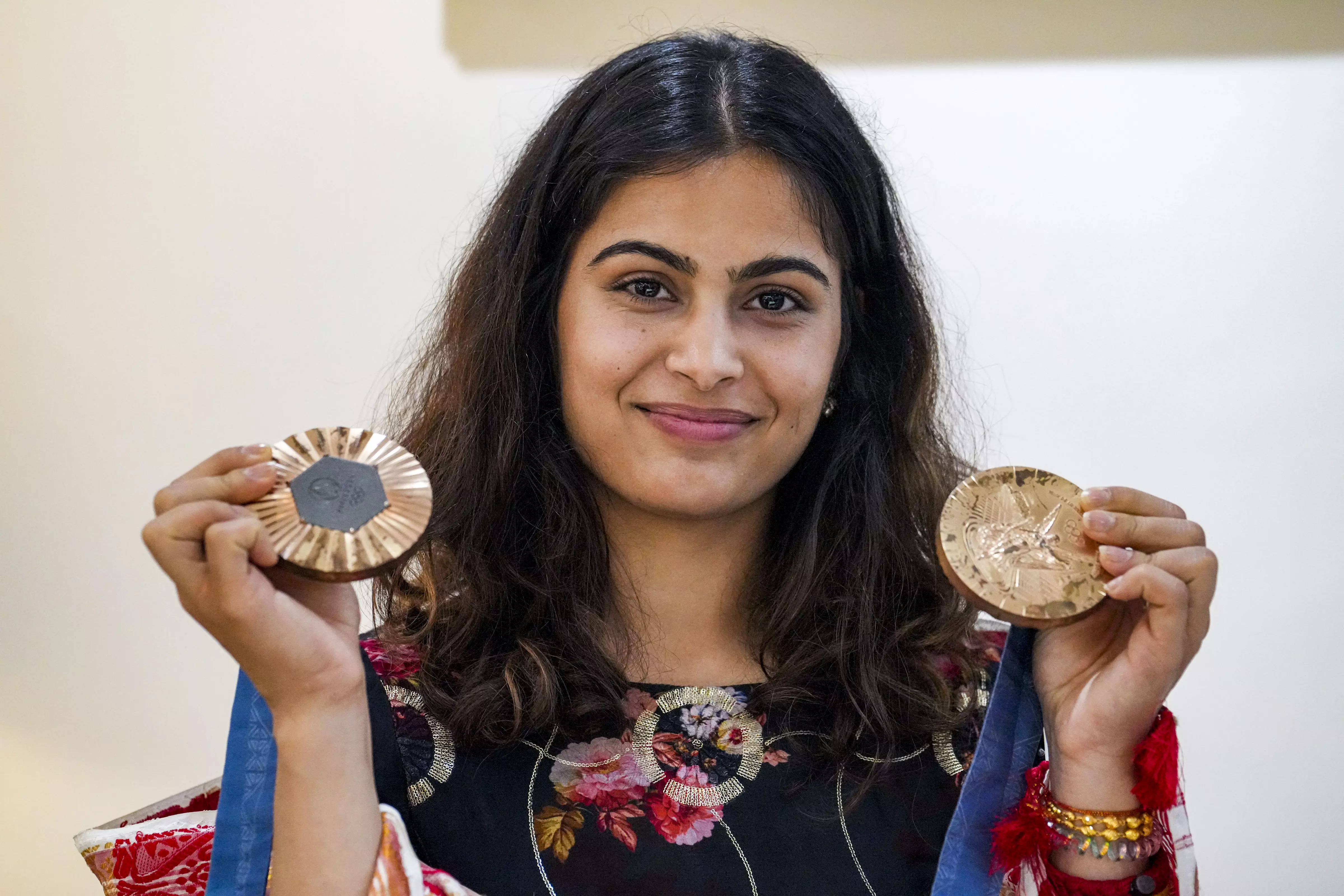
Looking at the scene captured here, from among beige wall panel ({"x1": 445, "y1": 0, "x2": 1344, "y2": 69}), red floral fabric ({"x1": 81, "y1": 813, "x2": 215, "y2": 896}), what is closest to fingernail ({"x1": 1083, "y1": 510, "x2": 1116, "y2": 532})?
red floral fabric ({"x1": 81, "y1": 813, "x2": 215, "y2": 896})

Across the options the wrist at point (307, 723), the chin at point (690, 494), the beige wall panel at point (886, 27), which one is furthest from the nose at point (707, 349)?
the beige wall panel at point (886, 27)

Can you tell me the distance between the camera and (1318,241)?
2359 mm

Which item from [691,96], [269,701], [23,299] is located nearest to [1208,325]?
[691,96]

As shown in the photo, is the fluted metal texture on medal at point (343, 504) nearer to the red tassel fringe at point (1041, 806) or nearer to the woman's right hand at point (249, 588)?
the woman's right hand at point (249, 588)

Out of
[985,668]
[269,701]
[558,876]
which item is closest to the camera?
[269,701]

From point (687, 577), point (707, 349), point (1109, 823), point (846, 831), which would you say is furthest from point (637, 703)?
point (1109, 823)

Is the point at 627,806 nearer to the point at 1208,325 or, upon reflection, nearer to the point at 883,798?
the point at 883,798

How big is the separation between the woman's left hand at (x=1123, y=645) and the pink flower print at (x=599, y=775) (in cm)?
46

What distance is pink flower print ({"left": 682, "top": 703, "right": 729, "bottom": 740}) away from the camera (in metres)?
1.57

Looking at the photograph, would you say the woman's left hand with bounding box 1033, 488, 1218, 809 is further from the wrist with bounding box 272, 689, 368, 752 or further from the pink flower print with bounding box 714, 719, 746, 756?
the wrist with bounding box 272, 689, 368, 752

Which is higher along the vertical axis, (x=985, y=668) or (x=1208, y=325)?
(x=1208, y=325)

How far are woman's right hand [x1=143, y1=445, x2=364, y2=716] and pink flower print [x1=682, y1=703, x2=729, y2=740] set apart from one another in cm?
44

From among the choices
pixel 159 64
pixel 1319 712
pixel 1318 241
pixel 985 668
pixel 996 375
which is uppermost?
pixel 159 64

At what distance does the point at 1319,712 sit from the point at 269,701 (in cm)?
189
